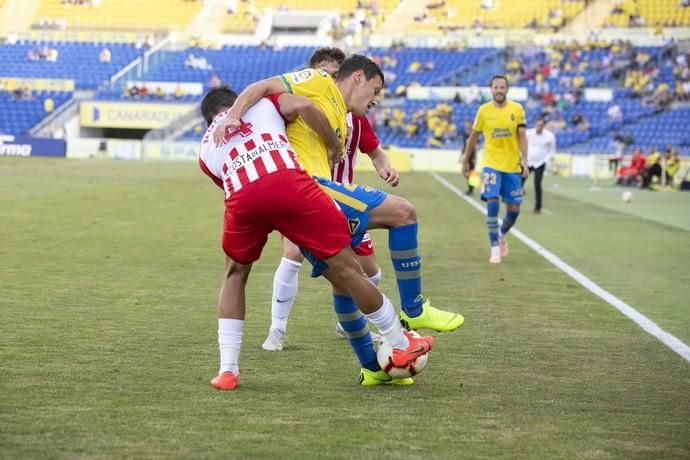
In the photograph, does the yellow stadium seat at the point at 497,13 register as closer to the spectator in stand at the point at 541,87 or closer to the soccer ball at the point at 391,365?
the spectator in stand at the point at 541,87

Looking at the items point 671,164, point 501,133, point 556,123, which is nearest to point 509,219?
point 501,133

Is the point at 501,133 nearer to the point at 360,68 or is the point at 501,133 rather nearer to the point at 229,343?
the point at 360,68

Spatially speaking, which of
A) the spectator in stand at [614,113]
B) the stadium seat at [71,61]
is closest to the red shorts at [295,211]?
the spectator in stand at [614,113]

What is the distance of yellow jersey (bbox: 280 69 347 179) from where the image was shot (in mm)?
6254

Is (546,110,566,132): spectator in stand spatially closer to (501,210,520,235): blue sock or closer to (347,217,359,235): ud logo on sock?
(501,210,520,235): blue sock

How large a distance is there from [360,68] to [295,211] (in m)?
1.08

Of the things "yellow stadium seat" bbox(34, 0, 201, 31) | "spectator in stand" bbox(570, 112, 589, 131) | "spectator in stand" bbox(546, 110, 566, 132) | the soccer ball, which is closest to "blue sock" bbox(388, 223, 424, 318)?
the soccer ball

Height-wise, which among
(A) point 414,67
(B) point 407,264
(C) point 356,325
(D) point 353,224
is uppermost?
(D) point 353,224

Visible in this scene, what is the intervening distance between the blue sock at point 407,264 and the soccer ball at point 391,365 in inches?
15.6

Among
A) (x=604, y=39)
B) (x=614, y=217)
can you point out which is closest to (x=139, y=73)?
(x=604, y=39)

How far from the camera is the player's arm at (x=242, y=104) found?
595 centimetres

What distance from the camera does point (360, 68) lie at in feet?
21.4

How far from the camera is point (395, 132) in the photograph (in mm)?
54094

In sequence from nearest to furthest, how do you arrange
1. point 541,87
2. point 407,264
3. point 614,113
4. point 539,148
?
point 407,264 < point 539,148 < point 614,113 < point 541,87
